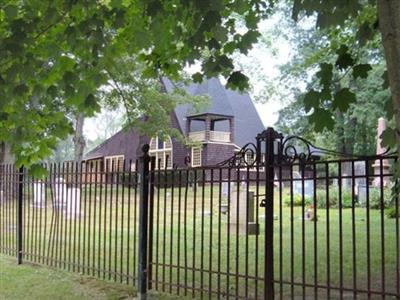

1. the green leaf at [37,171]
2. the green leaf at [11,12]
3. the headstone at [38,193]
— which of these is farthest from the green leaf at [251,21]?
the headstone at [38,193]

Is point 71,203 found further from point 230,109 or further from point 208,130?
point 230,109

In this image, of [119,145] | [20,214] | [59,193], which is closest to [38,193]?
[20,214]

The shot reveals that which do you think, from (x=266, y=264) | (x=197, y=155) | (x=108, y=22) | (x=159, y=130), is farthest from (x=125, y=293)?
(x=197, y=155)

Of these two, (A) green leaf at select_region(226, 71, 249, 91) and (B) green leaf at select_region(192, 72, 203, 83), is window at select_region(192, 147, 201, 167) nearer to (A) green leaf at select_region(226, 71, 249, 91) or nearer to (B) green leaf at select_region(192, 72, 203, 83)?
(B) green leaf at select_region(192, 72, 203, 83)

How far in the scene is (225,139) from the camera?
125 feet

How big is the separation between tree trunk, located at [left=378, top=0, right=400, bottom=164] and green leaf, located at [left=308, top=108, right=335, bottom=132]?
2278 mm

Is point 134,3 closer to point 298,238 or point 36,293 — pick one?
point 36,293

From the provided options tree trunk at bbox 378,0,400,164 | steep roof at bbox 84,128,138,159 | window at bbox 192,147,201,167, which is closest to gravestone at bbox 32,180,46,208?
tree trunk at bbox 378,0,400,164

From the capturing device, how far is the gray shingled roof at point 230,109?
3706cm

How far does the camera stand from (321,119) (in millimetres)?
4234

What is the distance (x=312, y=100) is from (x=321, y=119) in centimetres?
17

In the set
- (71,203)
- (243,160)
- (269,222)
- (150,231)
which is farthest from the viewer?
(71,203)

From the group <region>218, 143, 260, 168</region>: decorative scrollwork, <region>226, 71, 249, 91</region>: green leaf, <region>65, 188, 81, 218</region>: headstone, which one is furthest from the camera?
<region>65, 188, 81, 218</region>: headstone

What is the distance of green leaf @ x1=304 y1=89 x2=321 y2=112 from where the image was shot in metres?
4.28
